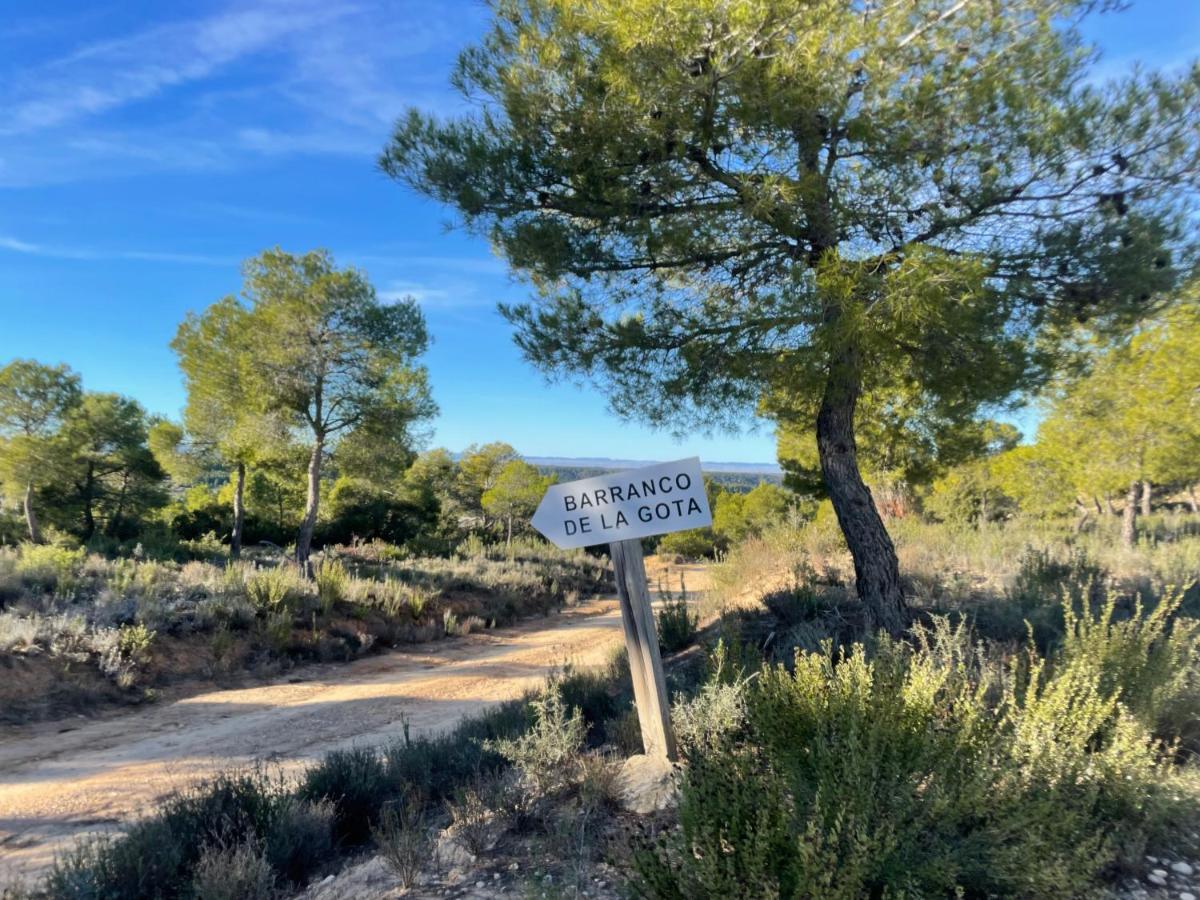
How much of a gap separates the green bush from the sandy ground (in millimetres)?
4050

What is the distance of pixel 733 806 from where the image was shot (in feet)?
7.04

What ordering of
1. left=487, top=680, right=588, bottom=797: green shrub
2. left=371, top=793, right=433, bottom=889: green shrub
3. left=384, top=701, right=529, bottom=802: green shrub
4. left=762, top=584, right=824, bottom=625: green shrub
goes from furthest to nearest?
left=762, top=584, right=824, bottom=625: green shrub
left=384, top=701, right=529, bottom=802: green shrub
left=487, top=680, right=588, bottom=797: green shrub
left=371, top=793, right=433, bottom=889: green shrub

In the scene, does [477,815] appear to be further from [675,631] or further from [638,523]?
[675,631]

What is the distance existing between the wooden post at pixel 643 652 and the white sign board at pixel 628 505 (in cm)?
16

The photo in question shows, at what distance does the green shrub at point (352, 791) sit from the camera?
389cm

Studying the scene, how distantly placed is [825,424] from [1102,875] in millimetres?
4049

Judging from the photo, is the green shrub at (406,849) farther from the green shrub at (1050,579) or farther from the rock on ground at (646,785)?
the green shrub at (1050,579)

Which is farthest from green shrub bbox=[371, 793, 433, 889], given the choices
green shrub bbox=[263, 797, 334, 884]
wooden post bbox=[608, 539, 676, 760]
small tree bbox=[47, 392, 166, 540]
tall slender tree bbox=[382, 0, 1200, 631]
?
small tree bbox=[47, 392, 166, 540]

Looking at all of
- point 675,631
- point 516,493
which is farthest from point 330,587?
point 516,493

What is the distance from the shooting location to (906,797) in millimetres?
2383

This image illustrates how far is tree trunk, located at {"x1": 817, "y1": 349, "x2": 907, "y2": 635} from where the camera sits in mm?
5977

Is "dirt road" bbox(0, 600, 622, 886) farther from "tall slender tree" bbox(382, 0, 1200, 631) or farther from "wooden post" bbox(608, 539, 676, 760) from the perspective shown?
"tall slender tree" bbox(382, 0, 1200, 631)

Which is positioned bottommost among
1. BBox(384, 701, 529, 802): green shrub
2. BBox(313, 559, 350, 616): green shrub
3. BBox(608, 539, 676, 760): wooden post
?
BBox(384, 701, 529, 802): green shrub

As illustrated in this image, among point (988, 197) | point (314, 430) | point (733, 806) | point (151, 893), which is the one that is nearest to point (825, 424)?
point (988, 197)
